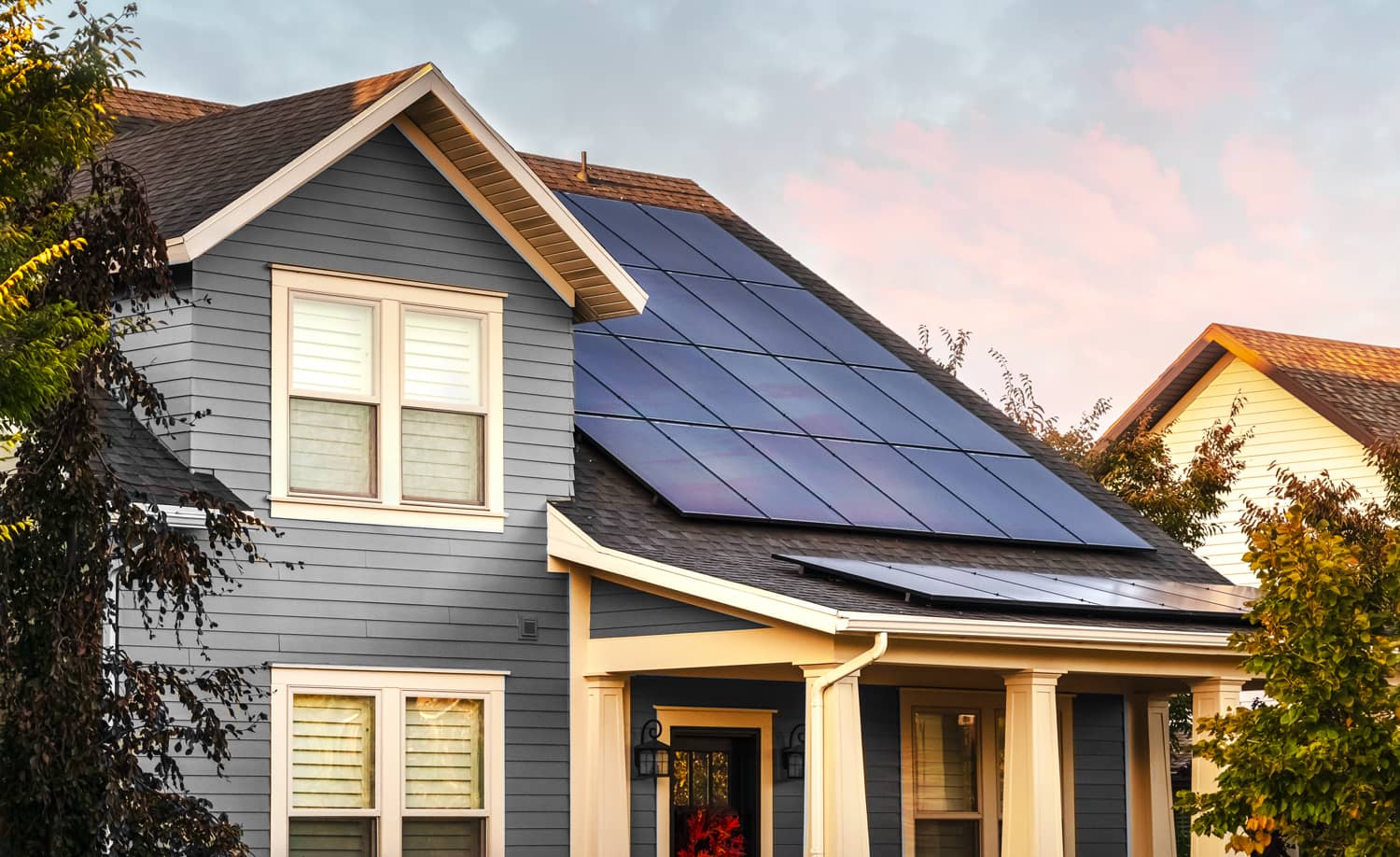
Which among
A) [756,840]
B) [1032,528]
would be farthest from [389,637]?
[1032,528]

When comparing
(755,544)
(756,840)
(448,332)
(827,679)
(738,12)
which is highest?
(738,12)

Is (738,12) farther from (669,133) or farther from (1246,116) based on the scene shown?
(1246,116)

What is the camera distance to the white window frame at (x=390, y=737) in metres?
12.6

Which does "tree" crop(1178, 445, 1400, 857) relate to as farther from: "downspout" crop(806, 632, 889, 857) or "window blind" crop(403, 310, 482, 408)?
"window blind" crop(403, 310, 482, 408)

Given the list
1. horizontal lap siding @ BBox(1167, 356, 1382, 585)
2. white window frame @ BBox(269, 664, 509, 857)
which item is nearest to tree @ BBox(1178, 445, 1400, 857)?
white window frame @ BBox(269, 664, 509, 857)

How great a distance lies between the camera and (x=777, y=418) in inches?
637

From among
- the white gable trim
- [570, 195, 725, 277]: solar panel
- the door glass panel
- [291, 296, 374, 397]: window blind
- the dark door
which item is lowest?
the door glass panel

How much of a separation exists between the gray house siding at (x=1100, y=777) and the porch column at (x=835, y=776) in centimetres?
A: 499

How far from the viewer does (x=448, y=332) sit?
552 inches

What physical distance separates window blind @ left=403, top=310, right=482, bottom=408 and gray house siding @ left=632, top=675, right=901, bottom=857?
2578 millimetres

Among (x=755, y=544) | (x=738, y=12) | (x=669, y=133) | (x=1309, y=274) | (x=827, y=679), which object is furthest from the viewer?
(x=1309, y=274)

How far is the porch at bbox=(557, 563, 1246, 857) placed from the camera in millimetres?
12305

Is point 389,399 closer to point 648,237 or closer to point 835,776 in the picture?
point 835,776

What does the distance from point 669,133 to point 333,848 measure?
20.5 meters
